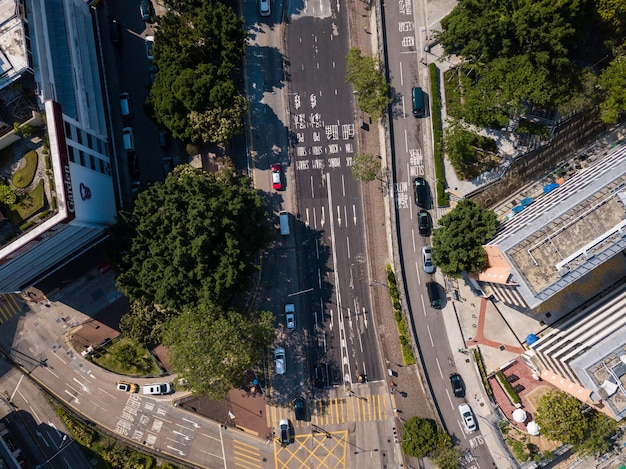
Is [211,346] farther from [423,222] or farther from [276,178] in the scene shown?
[423,222]

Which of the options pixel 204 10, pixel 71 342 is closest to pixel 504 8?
pixel 204 10

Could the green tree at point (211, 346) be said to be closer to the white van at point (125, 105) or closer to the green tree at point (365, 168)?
the green tree at point (365, 168)

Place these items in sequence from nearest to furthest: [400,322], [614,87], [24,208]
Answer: [24,208] → [614,87] → [400,322]

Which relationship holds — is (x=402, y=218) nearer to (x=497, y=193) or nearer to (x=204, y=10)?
(x=497, y=193)

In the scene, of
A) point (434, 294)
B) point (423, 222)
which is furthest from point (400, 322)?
point (423, 222)

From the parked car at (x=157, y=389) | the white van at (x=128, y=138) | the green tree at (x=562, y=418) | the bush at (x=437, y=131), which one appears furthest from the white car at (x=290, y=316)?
the green tree at (x=562, y=418)

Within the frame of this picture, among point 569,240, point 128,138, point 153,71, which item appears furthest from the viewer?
point 153,71
